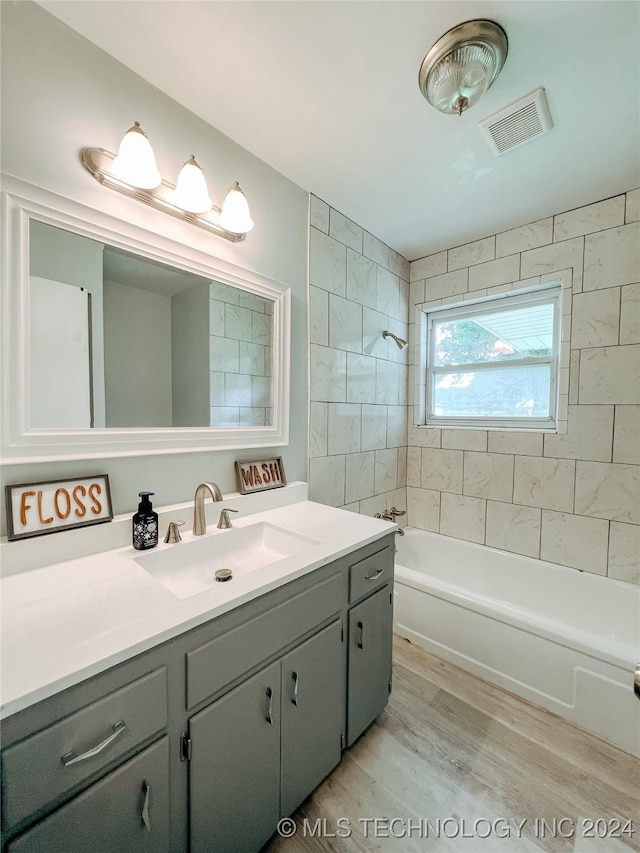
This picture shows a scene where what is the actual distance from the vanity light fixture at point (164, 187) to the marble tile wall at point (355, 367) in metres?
0.54

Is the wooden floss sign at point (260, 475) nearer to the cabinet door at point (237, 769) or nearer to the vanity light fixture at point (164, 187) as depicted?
the cabinet door at point (237, 769)

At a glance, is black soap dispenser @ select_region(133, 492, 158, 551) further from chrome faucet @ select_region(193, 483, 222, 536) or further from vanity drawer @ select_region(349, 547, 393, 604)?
vanity drawer @ select_region(349, 547, 393, 604)

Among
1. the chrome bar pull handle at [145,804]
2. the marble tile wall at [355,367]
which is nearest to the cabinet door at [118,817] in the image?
the chrome bar pull handle at [145,804]

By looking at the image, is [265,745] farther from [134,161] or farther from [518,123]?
[518,123]

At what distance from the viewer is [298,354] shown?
1.79 meters

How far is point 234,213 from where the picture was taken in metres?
1.37

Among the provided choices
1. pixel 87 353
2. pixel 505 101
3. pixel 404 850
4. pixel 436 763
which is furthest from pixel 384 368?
pixel 404 850

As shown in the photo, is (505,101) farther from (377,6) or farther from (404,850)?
(404,850)

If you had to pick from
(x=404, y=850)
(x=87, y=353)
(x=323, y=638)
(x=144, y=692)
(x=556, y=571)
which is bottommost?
(x=404, y=850)

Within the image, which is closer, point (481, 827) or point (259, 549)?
point (481, 827)

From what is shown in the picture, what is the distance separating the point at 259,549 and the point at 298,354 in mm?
976

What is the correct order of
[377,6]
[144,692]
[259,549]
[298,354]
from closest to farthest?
[144,692], [377,6], [259,549], [298,354]

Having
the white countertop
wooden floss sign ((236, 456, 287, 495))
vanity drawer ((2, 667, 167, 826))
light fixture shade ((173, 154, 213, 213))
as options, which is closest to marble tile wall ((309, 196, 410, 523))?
wooden floss sign ((236, 456, 287, 495))

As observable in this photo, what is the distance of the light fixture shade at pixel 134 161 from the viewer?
1.08 m
